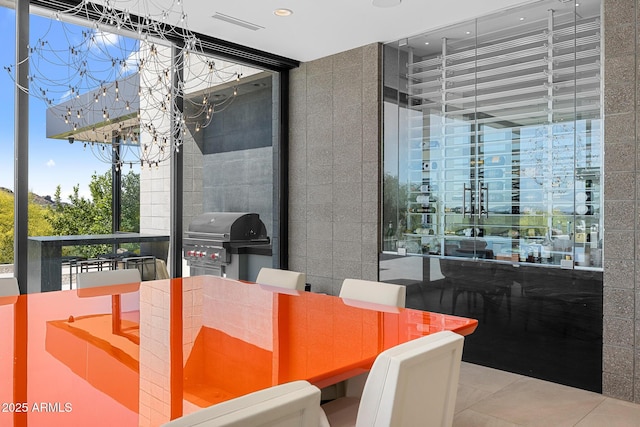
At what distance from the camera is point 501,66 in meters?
3.89

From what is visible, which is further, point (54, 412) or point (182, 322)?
point (182, 322)

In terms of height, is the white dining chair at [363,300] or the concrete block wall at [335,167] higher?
the concrete block wall at [335,167]

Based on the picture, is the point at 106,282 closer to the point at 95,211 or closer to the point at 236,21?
the point at 95,211

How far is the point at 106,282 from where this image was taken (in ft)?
10.4

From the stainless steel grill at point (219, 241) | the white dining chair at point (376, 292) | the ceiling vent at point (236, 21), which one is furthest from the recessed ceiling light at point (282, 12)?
the white dining chair at point (376, 292)

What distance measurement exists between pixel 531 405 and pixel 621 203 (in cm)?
142

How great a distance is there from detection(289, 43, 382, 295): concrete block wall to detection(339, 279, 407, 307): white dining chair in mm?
1744

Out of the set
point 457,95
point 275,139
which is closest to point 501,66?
point 457,95

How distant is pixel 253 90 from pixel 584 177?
3.22 meters

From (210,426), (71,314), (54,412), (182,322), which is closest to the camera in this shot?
(210,426)

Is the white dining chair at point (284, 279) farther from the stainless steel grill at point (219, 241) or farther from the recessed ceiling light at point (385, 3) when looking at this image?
the recessed ceiling light at point (385, 3)

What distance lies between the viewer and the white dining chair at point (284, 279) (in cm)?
310

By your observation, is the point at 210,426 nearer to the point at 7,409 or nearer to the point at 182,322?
the point at 7,409

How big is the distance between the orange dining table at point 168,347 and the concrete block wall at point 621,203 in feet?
5.69
